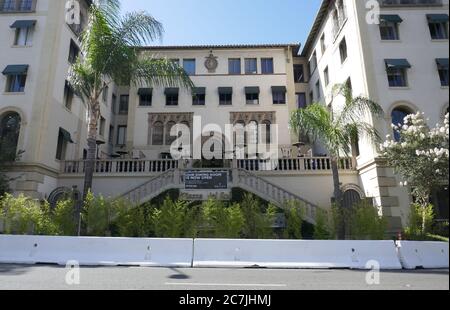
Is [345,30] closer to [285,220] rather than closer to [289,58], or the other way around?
[289,58]

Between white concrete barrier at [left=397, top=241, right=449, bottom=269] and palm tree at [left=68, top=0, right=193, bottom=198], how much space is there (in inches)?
464

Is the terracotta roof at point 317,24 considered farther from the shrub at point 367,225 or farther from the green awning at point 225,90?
the shrub at point 367,225

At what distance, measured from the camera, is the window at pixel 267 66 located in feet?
100

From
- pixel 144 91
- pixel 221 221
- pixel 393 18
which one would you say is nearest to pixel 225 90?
pixel 144 91

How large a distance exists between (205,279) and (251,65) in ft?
84.1

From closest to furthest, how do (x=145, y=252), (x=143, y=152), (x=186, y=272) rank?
(x=186, y=272) → (x=145, y=252) → (x=143, y=152)

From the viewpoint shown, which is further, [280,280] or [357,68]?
[357,68]

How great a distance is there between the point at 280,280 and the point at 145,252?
16.9 feet

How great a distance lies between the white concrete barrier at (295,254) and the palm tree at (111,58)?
7.72 m

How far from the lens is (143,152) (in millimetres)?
28422

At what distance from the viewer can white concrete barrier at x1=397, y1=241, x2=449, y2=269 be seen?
10.9m

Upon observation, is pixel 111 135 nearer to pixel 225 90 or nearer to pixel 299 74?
pixel 225 90
